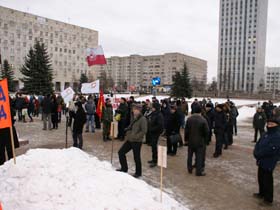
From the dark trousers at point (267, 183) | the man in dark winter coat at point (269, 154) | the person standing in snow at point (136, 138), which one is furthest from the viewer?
the person standing in snow at point (136, 138)

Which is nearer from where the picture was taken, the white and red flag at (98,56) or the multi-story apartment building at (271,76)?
the white and red flag at (98,56)

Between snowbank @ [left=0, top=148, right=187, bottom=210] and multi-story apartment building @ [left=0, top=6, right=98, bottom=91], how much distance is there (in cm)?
7279

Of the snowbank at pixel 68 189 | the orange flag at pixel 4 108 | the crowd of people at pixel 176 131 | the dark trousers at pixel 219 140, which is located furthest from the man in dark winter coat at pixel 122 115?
the orange flag at pixel 4 108

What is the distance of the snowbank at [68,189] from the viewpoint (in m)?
4.17

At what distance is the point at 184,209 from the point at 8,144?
498cm

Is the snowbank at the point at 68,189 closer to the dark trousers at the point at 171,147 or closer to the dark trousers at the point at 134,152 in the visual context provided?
the dark trousers at the point at 134,152

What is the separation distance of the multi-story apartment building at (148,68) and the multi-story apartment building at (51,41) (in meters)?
48.7

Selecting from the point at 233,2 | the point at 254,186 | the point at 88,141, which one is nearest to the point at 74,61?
the point at 88,141

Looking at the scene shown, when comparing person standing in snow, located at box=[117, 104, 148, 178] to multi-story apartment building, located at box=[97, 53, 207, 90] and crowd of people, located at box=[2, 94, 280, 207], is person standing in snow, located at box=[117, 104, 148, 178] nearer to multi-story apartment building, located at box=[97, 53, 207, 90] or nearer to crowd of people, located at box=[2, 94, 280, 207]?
crowd of people, located at box=[2, 94, 280, 207]

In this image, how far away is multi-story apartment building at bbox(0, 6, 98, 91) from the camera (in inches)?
2943

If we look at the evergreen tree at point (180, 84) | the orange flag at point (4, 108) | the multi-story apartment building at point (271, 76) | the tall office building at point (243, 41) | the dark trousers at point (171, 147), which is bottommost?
the dark trousers at point (171, 147)

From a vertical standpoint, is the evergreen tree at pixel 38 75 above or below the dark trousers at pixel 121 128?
Result: above

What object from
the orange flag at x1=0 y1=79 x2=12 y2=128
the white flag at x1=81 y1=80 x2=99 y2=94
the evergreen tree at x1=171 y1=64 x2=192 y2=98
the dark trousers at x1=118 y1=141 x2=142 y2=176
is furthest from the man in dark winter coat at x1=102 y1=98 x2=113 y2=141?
the evergreen tree at x1=171 y1=64 x2=192 y2=98

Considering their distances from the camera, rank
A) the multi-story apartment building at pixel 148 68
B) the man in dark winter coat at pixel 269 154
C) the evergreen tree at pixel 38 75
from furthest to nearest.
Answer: the multi-story apartment building at pixel 148 68
the evergreen tree at pixel 38 75
the man in dark winter coat at pixel 269 154
